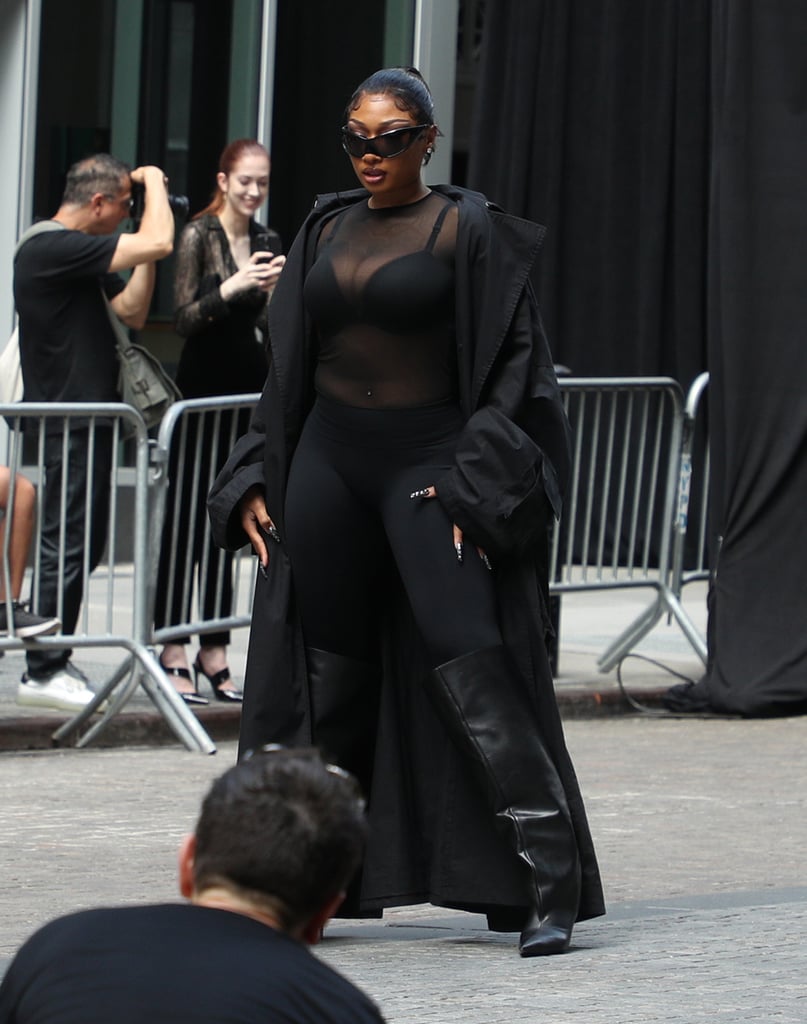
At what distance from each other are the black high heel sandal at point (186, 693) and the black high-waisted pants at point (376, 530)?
3610 millimetres

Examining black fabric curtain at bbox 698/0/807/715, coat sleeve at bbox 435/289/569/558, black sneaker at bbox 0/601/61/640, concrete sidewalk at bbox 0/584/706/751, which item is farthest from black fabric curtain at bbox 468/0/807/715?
coat sleeve at bbox 435/289/569/558

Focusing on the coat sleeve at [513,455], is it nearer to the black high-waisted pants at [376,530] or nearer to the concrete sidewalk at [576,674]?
the black high-waisted pants at [376,530]

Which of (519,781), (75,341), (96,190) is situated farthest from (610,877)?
(96,190)

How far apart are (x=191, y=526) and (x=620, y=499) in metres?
2.27

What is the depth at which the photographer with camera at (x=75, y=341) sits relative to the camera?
28.1ft

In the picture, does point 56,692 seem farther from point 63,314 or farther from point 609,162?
point 609,162

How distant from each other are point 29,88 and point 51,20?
48cm

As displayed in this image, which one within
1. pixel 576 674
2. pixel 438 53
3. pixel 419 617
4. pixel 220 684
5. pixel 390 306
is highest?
pixel 438 53

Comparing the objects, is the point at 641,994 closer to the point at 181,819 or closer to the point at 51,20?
the point at 181,819

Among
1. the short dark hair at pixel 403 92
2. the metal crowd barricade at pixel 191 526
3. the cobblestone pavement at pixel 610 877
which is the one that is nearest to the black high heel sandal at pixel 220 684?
the metal crowd barricade at pixel 191 526

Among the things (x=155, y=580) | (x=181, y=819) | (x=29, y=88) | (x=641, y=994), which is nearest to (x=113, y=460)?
(x=155, y=580)

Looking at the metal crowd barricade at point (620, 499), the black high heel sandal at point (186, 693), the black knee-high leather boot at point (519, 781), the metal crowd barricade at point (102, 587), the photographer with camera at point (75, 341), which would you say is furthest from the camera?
the metal crowd barricade at point (620, 499)

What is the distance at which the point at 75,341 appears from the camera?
884cm

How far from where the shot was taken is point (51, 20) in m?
13.8
